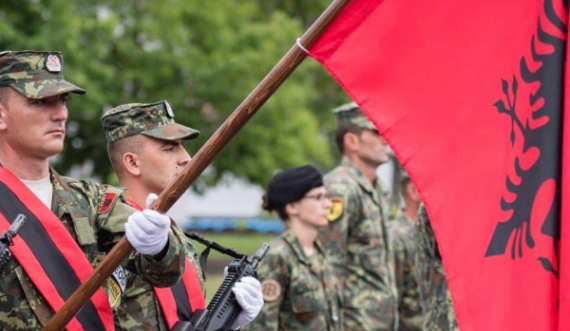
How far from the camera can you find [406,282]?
29.6ft

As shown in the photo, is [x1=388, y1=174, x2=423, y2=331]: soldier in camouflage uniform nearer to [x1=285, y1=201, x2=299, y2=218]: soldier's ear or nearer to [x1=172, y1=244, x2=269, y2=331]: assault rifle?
[x1=285, y1=201, x2=299, y2=218]: soldier's ear

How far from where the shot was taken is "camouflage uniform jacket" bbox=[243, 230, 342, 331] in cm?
672

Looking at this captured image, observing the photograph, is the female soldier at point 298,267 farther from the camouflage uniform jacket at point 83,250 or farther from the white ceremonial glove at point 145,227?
the white ceremonial glove at point 145,227

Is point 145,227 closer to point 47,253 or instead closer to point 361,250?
point 47,253

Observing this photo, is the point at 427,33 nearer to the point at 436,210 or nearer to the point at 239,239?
the point at 436,210

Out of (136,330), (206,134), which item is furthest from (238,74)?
(136,330)

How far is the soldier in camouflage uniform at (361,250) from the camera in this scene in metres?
7.98

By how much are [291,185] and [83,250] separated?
302 centimetres

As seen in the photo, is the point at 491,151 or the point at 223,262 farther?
the point at 223,262

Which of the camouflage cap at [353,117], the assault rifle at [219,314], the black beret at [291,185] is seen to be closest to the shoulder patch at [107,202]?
the assault rifle at [219,314]

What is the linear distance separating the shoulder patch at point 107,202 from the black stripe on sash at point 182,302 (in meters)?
0.63

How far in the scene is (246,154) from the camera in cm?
2159

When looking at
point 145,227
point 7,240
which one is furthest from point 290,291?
point 7,240

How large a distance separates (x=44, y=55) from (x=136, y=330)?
1221mm
